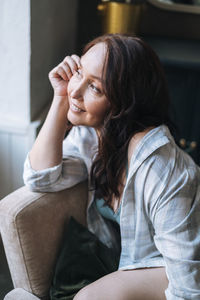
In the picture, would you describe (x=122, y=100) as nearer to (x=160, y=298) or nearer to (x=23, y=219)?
(x=23, y=219)

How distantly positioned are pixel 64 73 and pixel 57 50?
0.53 meters

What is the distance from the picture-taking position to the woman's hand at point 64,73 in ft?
4.08

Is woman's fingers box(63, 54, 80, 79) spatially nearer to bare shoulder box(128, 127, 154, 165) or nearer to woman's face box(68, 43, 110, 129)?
woman's face box(68, 43, 110, 129)

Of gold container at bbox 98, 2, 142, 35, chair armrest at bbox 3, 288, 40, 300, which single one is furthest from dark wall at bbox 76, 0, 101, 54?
chair armrest at bbox 3, 288, 40, 300

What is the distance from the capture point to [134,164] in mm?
1124

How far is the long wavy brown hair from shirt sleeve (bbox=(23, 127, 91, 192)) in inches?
5.0

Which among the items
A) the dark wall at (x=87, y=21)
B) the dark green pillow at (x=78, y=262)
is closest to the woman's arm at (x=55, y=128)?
the dark green pillow at (x=78, y=262)

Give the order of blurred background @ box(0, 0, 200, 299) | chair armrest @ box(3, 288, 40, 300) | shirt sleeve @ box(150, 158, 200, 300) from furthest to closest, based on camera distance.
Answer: blurred background @ box(0, 0, 200, 299) → chair armrest @ box(3, 288, 40, 300) → shirt sleeve @ box(150, 158, 200, 300)

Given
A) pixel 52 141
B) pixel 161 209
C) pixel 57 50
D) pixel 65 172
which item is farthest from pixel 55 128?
pixel 57 50

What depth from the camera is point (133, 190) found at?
1.15 meters

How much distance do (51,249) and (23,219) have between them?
0.59ft

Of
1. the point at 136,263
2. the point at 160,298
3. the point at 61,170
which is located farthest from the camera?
the point at 61,170

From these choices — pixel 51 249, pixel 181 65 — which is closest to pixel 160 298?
pixel 51 249

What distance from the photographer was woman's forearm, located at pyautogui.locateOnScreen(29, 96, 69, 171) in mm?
1262
